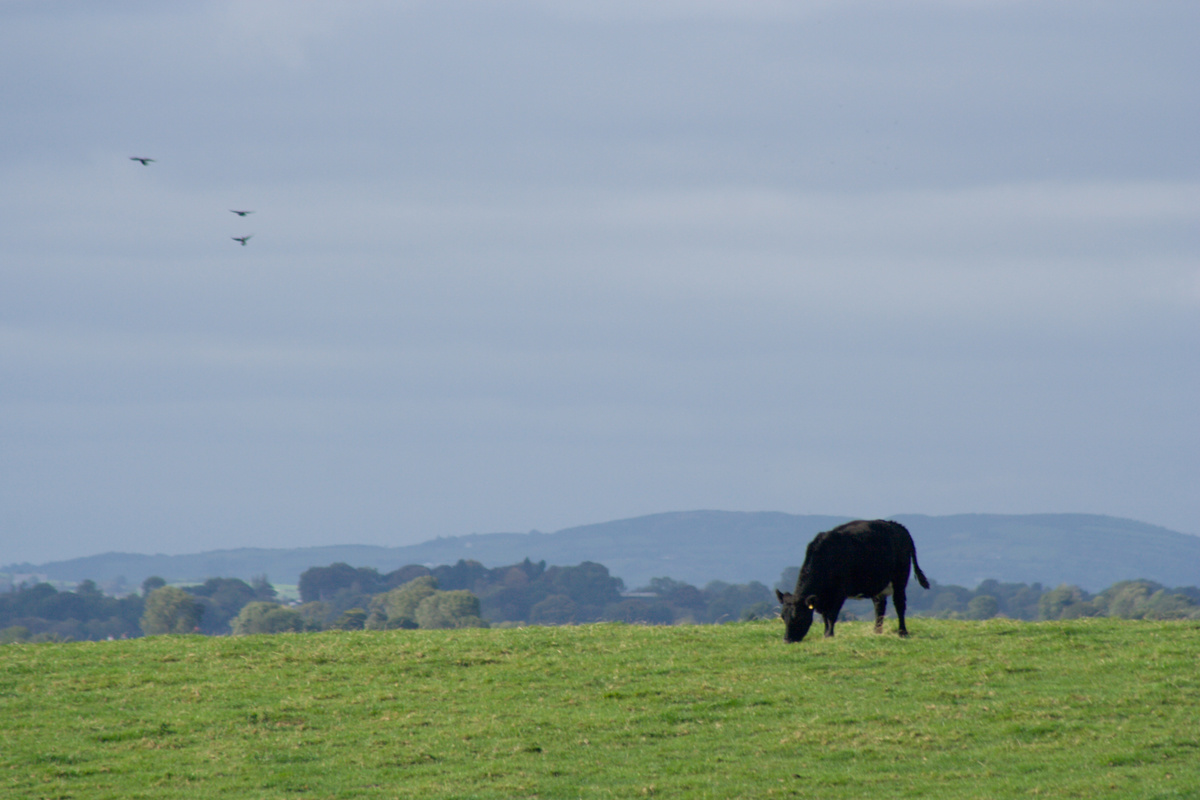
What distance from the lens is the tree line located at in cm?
8838

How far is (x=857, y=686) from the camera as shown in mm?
22344

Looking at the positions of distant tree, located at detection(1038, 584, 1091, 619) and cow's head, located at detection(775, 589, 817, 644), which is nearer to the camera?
cow's head, located at detection(775, 589, 817, 644)

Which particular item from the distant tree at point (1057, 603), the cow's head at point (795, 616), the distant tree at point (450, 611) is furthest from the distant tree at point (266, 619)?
the cow's head at point (795, 616)

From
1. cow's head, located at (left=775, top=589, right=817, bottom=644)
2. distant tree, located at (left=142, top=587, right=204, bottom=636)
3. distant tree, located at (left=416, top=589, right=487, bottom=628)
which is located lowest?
distant tree, located at (left=142, top=587, right=204, bottom=636)

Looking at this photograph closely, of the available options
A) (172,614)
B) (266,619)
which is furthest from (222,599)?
(172,614)

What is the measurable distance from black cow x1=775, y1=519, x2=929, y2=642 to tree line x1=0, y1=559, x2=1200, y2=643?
47.5 m

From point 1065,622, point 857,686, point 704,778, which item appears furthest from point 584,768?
point 1065,622

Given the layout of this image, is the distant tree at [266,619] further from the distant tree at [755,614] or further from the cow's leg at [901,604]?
the cow's leg at [901,604]

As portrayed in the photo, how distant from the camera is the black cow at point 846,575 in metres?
26.6

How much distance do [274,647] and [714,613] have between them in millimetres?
131090

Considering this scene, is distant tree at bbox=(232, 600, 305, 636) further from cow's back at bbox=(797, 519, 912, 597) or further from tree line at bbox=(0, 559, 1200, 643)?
cow's back at bbox=(797, 519, 912, 597)

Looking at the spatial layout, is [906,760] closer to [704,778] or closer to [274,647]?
[704,778]

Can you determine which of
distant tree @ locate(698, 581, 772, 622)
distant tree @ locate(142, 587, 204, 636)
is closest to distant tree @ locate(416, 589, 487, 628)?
distant tree @ locate(142, 587, 204, 636)

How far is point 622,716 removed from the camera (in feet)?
68.9
